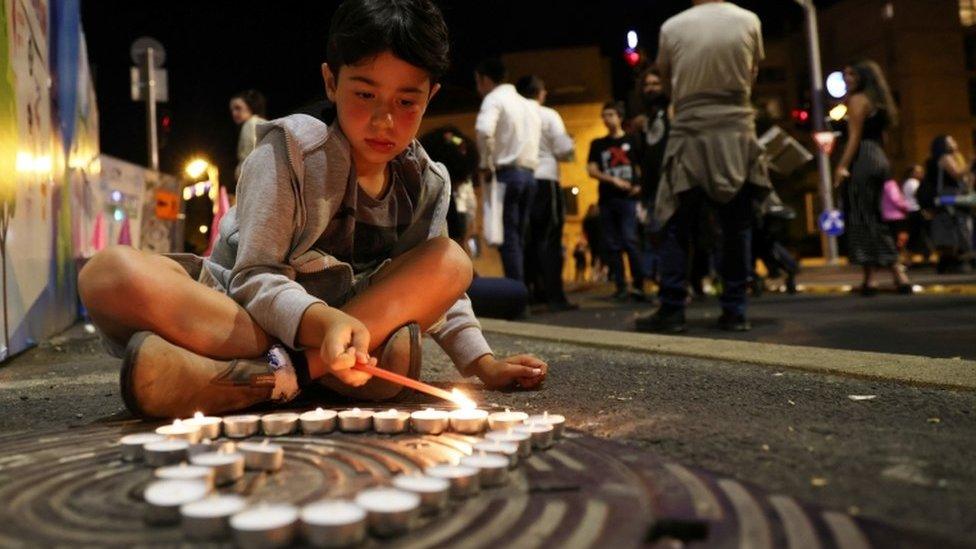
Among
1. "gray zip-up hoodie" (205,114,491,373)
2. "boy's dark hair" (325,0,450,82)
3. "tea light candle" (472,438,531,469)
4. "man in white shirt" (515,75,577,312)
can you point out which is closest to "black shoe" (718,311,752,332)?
"man in white shirt" (515,75,577,312)

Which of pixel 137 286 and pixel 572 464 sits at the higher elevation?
pixel 137 286

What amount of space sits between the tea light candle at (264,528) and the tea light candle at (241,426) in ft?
2.31

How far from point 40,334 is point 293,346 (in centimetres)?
315

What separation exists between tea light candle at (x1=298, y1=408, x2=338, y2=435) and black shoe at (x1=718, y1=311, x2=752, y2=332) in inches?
106

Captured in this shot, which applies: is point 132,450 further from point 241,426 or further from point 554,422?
point 554,422

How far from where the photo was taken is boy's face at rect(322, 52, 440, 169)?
188cm

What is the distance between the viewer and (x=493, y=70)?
19.4 ft

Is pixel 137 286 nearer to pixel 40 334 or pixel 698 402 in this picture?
pixel 698 402

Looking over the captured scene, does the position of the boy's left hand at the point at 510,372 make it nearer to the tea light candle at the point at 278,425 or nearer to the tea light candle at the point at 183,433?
the tea light candle at the point at 278,425

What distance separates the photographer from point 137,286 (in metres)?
1.82

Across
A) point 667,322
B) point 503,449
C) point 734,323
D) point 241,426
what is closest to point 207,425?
point 241,426

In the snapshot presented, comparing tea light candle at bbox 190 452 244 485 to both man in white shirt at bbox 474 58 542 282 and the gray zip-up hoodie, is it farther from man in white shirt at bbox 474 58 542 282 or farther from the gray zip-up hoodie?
man in white shirt at bbox 474 58 542 282

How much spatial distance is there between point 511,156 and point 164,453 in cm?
445

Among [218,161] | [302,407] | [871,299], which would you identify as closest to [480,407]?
[302,407]
